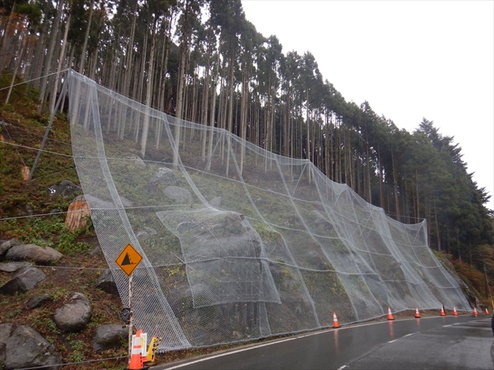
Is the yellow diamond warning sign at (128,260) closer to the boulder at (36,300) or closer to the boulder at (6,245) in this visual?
the boulder at (36,300)

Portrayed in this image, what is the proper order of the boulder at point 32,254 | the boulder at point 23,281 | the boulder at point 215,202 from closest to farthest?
the boulder at point 23,281 → the boulder at point 32,254 → the boulder at point 215,202

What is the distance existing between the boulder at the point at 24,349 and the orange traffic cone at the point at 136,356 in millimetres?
1339

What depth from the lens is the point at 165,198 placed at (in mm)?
9773

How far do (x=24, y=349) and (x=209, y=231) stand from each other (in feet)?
15.3

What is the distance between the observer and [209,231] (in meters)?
9.00

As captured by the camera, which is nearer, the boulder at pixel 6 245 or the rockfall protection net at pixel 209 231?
the rockfall protection net at pixel 209 231

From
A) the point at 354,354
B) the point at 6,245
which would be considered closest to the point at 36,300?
the point at 6,245

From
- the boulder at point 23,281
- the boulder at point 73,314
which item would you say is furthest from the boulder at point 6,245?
the boulder at point 73,314

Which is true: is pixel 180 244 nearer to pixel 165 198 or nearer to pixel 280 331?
pixel 165 198

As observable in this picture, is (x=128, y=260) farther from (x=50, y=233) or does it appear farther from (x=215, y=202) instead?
(x=215, y=202)

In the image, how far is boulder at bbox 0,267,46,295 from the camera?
6.82 m

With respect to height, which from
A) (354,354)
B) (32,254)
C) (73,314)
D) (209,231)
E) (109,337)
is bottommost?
(354,354)

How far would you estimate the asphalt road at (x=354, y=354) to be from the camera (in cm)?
596

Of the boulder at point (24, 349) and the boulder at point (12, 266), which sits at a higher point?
the boulder at point (12, 266)
